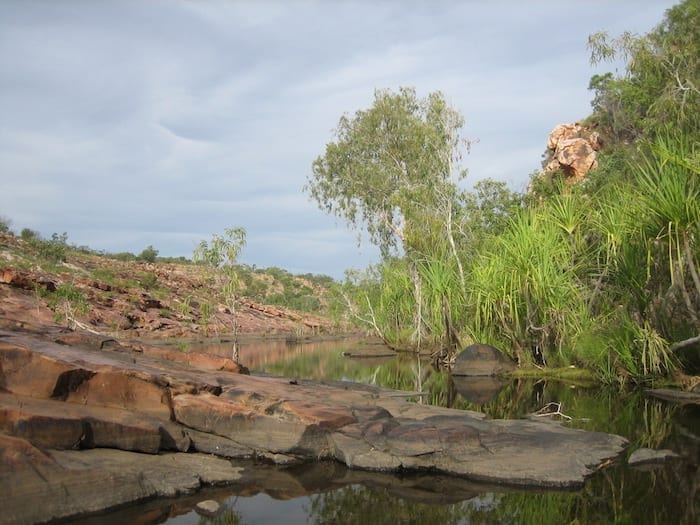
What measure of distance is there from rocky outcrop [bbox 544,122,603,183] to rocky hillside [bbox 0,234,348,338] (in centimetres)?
2270

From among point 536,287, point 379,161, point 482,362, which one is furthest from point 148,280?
point 536,287

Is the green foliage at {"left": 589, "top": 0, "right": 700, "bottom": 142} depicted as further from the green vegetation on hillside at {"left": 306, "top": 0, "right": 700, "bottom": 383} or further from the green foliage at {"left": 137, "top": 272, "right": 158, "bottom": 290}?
the green foliage at {"left": 137, "top": 272, "right": 158, "bottom": 290}

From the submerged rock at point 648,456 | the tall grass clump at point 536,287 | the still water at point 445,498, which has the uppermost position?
the tall grass clump at point 536,287

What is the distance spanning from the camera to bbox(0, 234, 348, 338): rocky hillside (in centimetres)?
3322

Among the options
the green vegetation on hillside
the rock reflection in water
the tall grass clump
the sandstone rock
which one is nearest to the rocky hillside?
the green vegetation on hillside

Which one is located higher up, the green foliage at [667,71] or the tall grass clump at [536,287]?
the green foliage at [667,71]

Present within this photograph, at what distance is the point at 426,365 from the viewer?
79.9 feet

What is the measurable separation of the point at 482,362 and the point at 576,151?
2767cm

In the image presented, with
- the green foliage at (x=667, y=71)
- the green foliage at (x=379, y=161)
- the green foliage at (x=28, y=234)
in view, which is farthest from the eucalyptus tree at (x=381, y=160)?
the green foliage at (x=28, y=234)

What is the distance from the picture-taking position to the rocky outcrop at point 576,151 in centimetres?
4066

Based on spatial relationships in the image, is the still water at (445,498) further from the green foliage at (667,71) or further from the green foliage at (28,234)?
the green foliage at (28,234)

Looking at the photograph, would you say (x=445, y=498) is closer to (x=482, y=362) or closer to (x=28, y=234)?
(x=482, y=362)

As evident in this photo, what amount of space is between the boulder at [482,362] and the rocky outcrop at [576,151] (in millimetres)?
22457

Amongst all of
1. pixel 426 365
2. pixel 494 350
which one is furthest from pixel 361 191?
pixel 494 350
